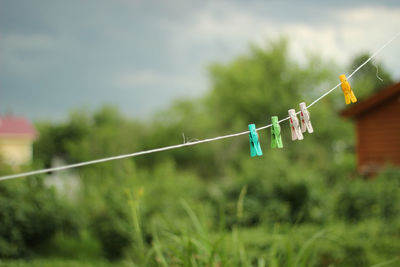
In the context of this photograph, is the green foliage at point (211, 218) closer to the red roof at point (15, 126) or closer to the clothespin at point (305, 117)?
the clothespin at point (305, 117)

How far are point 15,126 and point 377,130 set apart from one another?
20.1 metres

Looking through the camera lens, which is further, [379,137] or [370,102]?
[379,137]

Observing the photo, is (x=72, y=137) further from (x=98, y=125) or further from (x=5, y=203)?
(x=5, y=203)

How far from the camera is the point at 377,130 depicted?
11547 mm

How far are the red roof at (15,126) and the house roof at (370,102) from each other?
60.5 ft

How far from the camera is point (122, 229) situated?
698cm

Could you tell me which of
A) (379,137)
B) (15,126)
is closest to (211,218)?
(379,137)

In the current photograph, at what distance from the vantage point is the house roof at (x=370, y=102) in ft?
34.2

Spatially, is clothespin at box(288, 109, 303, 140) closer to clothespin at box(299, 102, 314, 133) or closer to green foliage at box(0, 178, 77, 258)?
clothespin at box(299, 102, 314, 133)

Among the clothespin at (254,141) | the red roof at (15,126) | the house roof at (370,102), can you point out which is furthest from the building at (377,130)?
the red roof at (15,126)

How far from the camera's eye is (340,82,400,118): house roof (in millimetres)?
10423

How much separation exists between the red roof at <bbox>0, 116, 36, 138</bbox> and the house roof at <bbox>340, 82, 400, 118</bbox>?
60.5 ft

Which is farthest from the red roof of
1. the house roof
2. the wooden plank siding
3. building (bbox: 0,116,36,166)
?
the wooden plank siding

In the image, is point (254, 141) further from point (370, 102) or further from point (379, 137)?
point (379, 137)
